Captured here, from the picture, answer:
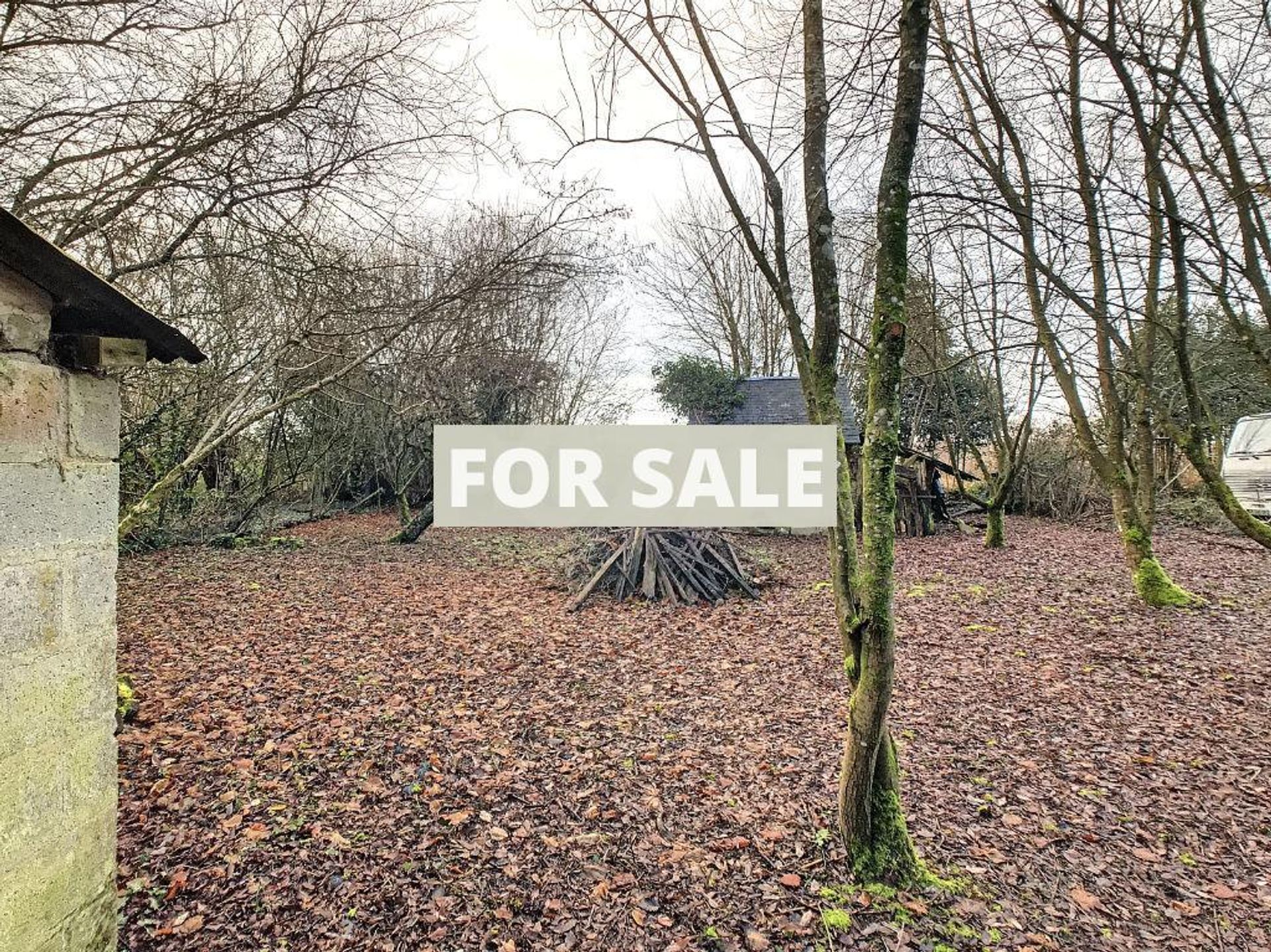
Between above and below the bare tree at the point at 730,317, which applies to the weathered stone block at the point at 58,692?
below

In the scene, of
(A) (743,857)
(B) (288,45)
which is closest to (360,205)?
(B) (288,45)

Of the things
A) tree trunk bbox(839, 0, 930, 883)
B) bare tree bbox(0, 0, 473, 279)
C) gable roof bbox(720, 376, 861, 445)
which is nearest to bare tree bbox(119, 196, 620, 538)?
bare tree bbox(0, 0, 473, 279)

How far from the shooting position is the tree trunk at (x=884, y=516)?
2.50 metres

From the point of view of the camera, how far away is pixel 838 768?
3.46 m

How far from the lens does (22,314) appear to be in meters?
1.60

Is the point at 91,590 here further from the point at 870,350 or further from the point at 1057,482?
the point at 1057,482

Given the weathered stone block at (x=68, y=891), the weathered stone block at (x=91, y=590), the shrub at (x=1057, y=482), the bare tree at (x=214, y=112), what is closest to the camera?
the weathered stone block at (x=68, y=891)

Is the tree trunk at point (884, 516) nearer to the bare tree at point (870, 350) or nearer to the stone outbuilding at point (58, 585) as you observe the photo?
the bare tree at point (870, 350)

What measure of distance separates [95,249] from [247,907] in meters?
4.67

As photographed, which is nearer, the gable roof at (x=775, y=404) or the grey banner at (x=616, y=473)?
the grey banner at (x=616, y=473)

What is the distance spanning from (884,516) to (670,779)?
6.44 ft

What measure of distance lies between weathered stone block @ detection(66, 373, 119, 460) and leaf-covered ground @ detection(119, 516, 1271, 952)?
1823mm

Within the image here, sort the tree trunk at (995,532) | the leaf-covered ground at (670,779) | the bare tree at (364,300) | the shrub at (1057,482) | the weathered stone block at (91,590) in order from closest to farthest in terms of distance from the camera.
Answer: the weathered stone block at (91,590) → the leaf-covered ground at (670,779) → the bare tree at (364,300) → the tree trunk at (995,532) → the shrub at (1057,482)

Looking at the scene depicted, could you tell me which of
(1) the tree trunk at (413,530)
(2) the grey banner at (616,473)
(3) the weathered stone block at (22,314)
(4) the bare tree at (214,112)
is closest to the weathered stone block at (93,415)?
(3) the weathered stone block at (22,314)
